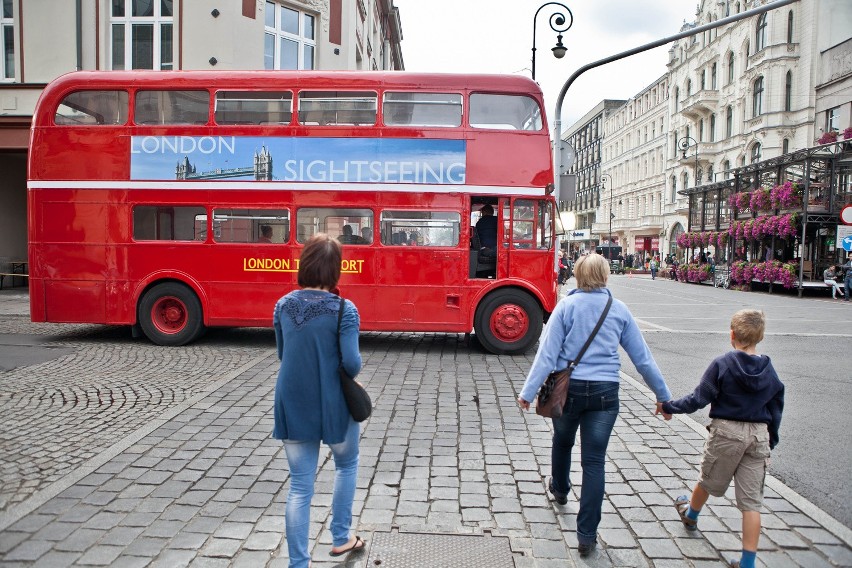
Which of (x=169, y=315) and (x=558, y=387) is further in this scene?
(x=169, y=315)

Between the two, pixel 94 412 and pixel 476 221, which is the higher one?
pixel 476 221

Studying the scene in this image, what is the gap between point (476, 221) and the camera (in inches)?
396

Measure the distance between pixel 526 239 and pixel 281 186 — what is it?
3918 mm

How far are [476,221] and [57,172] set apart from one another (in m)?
6.69

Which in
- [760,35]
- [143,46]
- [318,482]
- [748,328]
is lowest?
[318,482]

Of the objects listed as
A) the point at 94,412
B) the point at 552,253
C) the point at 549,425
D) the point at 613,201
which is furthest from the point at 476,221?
the point at 613,201

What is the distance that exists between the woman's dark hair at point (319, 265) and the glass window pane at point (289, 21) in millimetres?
17450

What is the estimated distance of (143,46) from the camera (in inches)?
679

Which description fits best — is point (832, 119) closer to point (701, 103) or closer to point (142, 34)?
point (701, 103)

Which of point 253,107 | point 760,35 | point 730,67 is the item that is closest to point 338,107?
point 253,107

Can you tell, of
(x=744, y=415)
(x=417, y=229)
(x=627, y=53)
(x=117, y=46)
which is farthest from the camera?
(x=117, y=46)

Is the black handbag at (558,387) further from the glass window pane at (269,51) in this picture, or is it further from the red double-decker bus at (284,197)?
the glass window pane at (269,51)

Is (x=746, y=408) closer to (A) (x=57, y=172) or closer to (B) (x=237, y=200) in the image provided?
(B) (x=237, y=200)

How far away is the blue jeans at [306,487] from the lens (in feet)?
9.91
